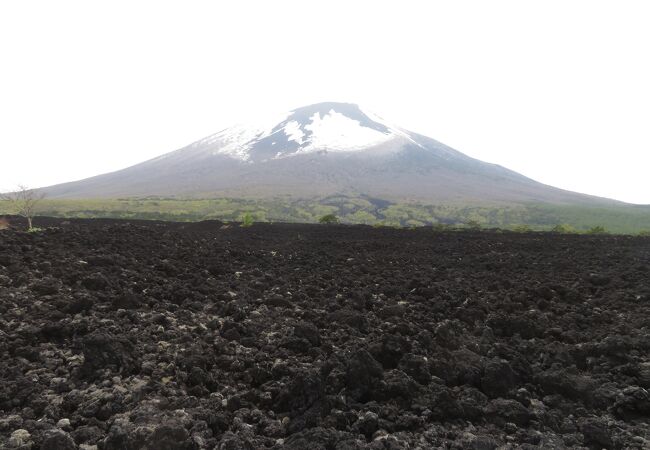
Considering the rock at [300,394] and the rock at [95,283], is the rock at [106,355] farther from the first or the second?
the rock at [95,283]

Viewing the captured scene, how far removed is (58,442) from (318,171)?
139m

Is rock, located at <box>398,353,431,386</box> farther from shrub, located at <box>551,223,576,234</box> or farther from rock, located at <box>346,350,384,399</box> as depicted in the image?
shrub, located at <box>551,223,576,234</box>

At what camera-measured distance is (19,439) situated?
302cm

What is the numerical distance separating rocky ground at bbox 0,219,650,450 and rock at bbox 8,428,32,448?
12 millimetres

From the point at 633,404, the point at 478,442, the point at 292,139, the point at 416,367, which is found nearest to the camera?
the point at 478,442

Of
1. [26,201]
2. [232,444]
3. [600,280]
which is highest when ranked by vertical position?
[26,201]

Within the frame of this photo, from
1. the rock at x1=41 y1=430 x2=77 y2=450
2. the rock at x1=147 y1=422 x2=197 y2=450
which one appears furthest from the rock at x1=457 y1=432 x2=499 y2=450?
the rock at x1=41 y1=430 x2=77 y2=450

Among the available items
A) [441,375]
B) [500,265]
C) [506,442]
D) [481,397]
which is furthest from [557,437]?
[500,265]

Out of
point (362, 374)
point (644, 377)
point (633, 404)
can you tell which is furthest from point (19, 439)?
point (644, 377)

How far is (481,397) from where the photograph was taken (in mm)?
3986

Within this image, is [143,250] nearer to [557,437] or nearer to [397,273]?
[397,273]

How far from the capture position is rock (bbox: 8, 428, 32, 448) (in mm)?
2951

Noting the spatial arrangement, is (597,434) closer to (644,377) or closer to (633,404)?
(633,404)

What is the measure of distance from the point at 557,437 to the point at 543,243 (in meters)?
18.6
